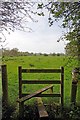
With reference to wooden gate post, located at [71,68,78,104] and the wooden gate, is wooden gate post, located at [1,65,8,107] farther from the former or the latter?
wooden gate post, located at [71,68,78,104]

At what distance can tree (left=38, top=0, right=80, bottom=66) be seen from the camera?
4250 millimetres

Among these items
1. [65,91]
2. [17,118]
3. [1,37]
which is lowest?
[17,118]

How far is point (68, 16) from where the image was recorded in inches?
169

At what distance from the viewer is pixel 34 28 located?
4.38 m

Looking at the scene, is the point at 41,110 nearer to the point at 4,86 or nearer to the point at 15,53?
the point at 4,86

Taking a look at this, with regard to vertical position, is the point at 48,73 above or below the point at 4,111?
above

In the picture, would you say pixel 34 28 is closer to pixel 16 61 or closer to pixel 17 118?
pixel 16 61

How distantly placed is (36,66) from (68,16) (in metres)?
0.73

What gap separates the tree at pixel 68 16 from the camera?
4.25 m

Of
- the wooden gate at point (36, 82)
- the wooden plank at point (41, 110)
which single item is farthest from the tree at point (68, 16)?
the wooden plank at point (41, 110)

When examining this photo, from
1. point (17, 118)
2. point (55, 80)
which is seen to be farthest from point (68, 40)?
point (17, 118)

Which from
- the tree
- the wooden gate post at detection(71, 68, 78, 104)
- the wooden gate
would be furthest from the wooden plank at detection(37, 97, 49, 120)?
the tree

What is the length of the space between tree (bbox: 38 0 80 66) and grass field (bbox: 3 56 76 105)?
201 mm

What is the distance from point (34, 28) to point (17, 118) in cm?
112
